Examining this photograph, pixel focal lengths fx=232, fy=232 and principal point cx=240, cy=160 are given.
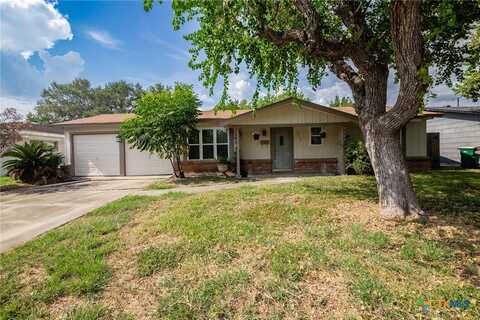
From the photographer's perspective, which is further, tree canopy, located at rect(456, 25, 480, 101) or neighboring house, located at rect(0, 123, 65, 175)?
neighboring house, located at rect(0, 123, 65, 175)

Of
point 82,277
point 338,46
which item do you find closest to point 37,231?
point 82,277

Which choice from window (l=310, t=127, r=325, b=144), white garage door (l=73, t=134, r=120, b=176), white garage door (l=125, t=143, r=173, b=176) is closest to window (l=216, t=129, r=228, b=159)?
white garage door (l=125, t=143, r=173, b=176)

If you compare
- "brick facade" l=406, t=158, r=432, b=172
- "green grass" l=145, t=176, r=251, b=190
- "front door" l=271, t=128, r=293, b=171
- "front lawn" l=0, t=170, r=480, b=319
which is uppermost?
"front door" l=271, t=128, r=293, b=171

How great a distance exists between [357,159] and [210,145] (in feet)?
23.1

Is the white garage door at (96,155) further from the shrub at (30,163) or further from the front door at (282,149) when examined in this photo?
the front door at (282,149)

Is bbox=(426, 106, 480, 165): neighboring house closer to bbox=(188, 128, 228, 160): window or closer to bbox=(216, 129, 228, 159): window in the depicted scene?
bbox=(216, 129, 228, 159): window

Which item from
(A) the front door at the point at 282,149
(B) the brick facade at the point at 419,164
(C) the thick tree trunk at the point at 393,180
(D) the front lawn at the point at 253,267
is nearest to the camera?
(D) the front lawn at the point at 253,267

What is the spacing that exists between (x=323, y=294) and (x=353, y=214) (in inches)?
97.9

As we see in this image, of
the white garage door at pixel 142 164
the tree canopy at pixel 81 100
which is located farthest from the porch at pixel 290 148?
the tree canopy at pixel 81 100

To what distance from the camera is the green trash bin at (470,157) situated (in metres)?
12.3

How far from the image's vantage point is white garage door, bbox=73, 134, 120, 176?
1302 cm

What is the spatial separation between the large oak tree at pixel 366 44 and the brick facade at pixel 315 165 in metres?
6.44

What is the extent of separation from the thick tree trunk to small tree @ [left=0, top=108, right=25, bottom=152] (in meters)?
14.4

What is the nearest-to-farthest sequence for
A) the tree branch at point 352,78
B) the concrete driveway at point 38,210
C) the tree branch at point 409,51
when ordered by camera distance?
the tree branch at point 409,51 < the concrete driveway at point 38,210 < the tree branch at point 352,78
